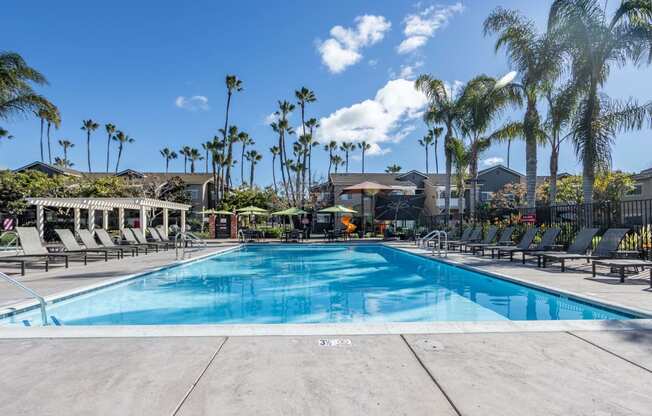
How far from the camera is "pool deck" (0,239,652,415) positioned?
8.80 ft

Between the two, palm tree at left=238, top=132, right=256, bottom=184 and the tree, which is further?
the tree

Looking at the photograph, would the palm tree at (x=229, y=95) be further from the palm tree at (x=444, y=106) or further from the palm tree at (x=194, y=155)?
the palm tree at (x=444, y=106)

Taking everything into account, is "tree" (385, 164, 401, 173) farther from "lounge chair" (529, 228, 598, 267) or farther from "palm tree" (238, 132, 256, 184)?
"lounge chair" (529, 228, 598, 267)

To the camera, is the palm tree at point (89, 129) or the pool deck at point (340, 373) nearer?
the pool deck at point (340, 373)

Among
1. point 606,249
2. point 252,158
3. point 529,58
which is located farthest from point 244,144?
point 606,249

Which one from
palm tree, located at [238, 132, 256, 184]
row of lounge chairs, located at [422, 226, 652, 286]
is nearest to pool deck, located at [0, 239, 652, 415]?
row of lounge chairs, located at [422, 226, 652, 286]

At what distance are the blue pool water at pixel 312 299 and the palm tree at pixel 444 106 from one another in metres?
11.7

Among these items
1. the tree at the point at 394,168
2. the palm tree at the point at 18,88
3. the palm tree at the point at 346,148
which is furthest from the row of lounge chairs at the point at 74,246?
the tree at the point at 394,168

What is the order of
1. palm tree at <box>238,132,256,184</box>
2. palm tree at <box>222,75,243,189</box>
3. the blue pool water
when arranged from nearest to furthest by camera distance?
the blue pool water < palm tree at <box>222,75,243,189</box> < palm tree at <box>238,132,256,184</box>

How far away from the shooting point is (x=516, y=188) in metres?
32.9

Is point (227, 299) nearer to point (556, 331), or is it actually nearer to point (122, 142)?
point (556, 331)

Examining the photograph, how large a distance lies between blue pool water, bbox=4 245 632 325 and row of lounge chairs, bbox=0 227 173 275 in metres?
3.08

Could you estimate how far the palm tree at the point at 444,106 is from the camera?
75.5ft

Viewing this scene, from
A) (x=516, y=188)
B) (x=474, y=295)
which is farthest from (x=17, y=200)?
(x=516, y=188)
